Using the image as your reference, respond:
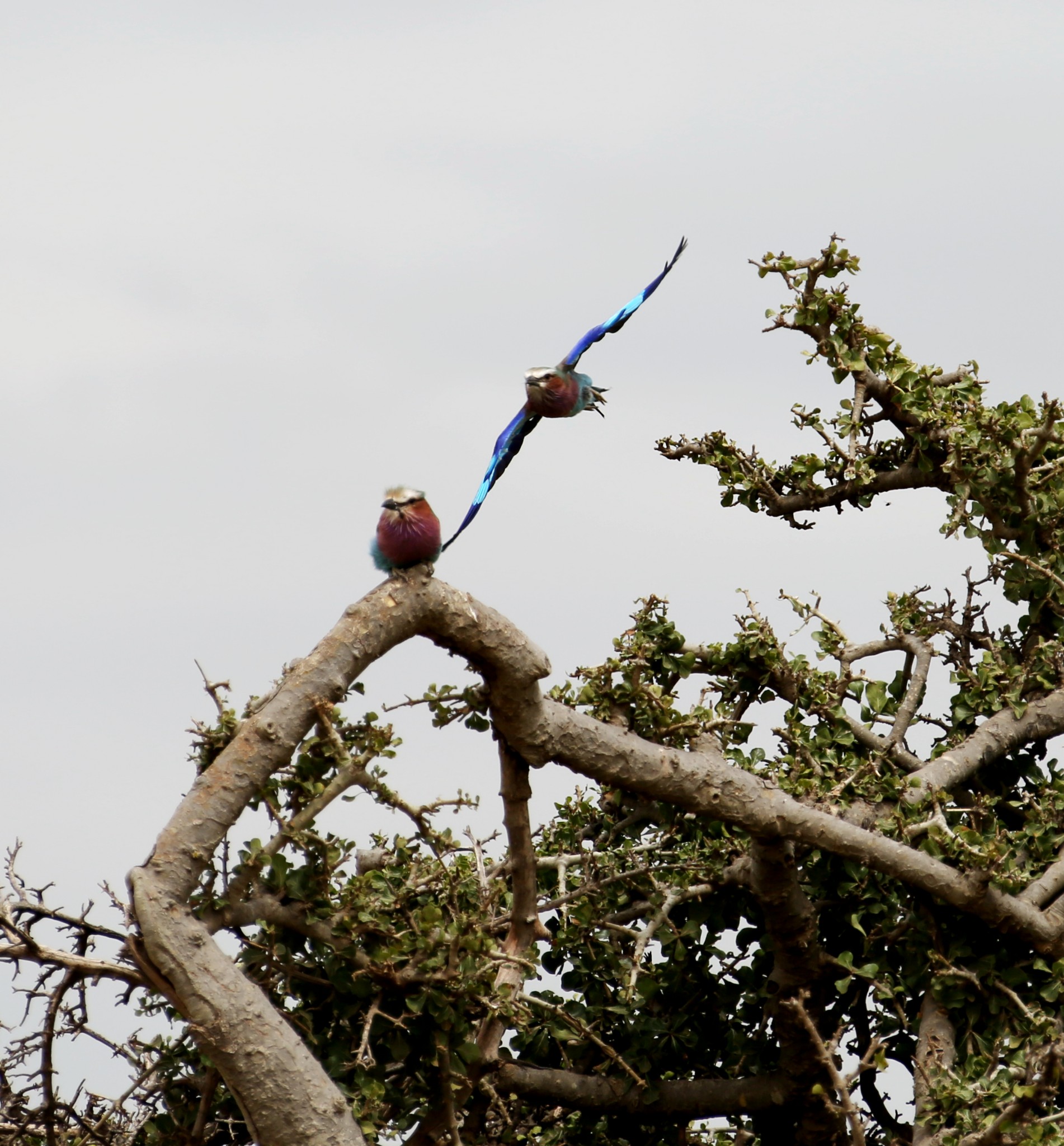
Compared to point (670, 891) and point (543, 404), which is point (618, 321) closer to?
point (543, 404)

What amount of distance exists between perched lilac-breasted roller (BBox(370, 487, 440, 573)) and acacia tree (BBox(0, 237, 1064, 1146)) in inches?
3.5

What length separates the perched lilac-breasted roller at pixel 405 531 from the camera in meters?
5.43

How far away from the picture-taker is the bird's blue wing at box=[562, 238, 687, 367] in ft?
19.4

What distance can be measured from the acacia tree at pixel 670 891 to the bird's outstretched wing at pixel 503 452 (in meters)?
0.29

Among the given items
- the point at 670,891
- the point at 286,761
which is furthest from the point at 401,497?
the point at 670,891

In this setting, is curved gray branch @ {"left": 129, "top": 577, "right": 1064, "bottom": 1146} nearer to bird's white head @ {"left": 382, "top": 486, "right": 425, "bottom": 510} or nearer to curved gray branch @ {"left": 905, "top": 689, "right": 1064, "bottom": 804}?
bird's white head @ {"left": 382, "top": 486, "right": 425, "bottom": 510}

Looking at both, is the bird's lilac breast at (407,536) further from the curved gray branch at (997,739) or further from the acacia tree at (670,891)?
the curved gray branch at (997,739)

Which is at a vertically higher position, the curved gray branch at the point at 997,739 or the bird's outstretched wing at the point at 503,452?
the bird's outstretched wing at the point at 503,452

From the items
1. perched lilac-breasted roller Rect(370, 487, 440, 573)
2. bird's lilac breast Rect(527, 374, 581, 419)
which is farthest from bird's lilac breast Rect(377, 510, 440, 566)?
bird's lilac breast Rect(527, 374, 581, 419)

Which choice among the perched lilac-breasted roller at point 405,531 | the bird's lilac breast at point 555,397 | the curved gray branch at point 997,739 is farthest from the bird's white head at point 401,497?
the curved gray branch at point 997,739

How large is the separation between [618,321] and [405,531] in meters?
1.30

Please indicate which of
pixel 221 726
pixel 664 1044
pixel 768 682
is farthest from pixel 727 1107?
pixel 221 726

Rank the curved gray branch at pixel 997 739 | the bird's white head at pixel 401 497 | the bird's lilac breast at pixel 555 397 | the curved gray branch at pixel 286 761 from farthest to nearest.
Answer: the curved gray branch at pixel 997 739
the bird's lilac breast at pixel 555 397
the bird's white head at pixel 401 497
the curved gray branch at pixel 286 761

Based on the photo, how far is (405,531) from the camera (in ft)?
17.9
